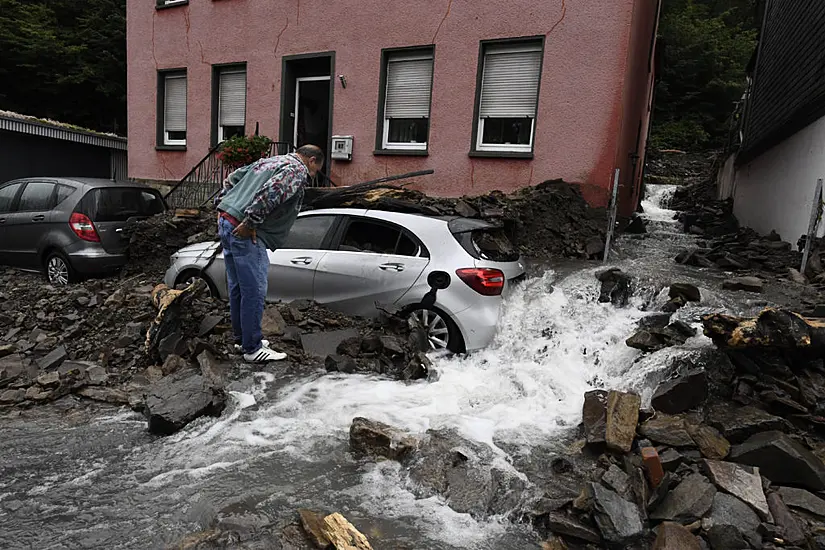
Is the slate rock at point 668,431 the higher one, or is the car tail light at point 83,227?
the car tail light at point 83,227

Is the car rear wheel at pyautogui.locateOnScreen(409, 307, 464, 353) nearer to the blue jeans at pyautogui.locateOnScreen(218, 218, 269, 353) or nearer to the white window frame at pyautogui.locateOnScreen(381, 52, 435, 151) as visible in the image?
the blue jeans at pyautogui.locateOnScreen(218, 218, 269, 353)

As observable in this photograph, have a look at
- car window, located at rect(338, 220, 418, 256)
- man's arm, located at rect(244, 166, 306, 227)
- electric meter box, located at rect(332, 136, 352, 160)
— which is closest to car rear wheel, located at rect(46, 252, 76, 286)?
car window, located at rect(338, 220, 418, 256)

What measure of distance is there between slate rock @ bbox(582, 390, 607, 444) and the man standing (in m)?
2.95

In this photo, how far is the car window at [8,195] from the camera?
9.38 m

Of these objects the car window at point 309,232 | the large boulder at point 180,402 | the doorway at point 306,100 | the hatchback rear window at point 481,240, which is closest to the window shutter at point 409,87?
the doorway at point 306,100

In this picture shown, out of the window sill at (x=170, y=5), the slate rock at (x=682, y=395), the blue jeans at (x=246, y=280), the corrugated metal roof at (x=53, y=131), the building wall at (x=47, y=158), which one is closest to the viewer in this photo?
the slate rock at (x=682, y=395)

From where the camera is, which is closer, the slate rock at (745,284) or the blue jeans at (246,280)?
the blue jeans at (246,280)

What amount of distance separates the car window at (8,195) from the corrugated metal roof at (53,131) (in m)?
7.99

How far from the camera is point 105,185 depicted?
9055mm

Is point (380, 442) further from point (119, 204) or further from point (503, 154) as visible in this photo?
point (119, 204)

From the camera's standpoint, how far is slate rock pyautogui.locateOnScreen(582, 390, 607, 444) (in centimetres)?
404

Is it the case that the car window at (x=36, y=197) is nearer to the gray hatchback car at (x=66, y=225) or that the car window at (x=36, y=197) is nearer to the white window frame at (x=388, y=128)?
the gray hatchback car at (x=66, y=225)

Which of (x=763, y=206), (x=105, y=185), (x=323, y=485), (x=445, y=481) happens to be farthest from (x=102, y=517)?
(x=763, y=206)

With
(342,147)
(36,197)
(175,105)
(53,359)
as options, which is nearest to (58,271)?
(36,197)
